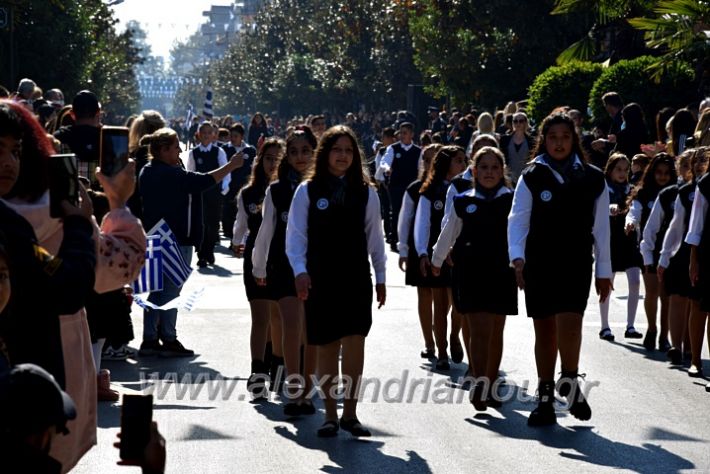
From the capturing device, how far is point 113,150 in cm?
455

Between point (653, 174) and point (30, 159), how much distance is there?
28.6 feet

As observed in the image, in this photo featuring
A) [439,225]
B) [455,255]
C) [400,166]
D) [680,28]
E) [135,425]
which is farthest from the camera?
[400,166]

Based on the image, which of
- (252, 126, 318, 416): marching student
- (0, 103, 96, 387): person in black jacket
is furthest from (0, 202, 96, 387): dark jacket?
(252, 126, 318, 416): marching student

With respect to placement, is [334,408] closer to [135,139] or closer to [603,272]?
[603,272]

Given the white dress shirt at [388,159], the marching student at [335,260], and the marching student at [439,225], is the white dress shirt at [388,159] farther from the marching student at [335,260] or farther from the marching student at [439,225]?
the marching student at [335,260]

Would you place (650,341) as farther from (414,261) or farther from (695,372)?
(414,261)

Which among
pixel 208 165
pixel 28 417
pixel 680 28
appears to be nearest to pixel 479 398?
pixel 28 417

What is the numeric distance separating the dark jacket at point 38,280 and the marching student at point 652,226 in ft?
26.2

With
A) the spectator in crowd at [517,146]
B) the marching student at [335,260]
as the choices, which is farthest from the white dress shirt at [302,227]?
the spectator in crowd at [517,146]

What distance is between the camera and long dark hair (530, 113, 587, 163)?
8922mm

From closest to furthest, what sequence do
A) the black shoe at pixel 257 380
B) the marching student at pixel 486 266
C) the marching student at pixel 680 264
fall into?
the marching student at pixel 486 266, the black shoe at pixel 257 380, the marching student at pixel 680 264

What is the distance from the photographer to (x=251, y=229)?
10.4m

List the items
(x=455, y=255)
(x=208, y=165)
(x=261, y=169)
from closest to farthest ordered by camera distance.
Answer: (x=455, y=255) < (x=261, y=169) < (x=208, y=165)

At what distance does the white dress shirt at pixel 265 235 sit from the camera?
953 centimetres
